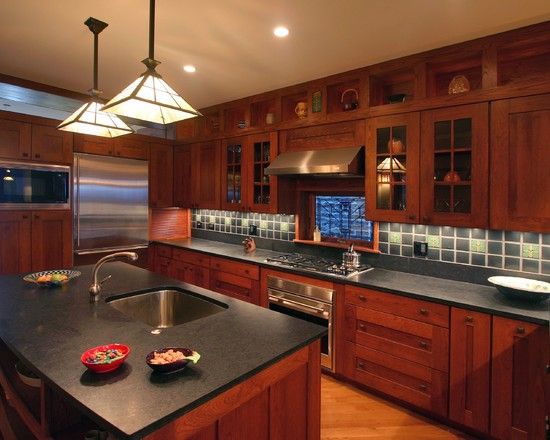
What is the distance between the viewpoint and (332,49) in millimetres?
2717

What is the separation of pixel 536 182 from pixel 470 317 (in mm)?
944

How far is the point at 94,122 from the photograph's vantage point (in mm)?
2174

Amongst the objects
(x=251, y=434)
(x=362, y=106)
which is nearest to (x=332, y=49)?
(x=362, y=106)

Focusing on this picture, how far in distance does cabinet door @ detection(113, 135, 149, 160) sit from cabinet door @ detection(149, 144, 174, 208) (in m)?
0.11

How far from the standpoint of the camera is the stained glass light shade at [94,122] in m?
2.13

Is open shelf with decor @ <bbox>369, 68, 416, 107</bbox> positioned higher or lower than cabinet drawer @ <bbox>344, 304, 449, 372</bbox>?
higher

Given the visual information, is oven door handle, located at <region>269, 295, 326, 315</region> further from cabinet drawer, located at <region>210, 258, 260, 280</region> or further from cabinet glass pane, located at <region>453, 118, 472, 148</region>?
cabinet glass pane, located at <region>453, 118, 472, 148</region>

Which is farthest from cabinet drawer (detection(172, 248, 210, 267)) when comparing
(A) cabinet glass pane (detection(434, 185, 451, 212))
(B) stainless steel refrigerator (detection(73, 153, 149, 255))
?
(A) cabinet glass pane (detection(434, 185, 451, 212))

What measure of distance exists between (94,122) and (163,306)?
124cm

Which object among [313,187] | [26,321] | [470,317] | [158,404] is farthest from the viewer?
[313,187]

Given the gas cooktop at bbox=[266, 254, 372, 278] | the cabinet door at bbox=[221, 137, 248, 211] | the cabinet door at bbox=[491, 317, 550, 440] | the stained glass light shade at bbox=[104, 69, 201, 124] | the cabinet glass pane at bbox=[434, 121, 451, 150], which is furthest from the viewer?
the cabinet door at bbox=[221, 137, 248, 211]

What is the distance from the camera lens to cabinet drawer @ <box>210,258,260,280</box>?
3432 millimetres

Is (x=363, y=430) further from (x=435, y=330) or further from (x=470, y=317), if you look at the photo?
(x=470, y=317)

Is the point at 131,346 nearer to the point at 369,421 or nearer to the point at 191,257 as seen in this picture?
the point at 369,421
